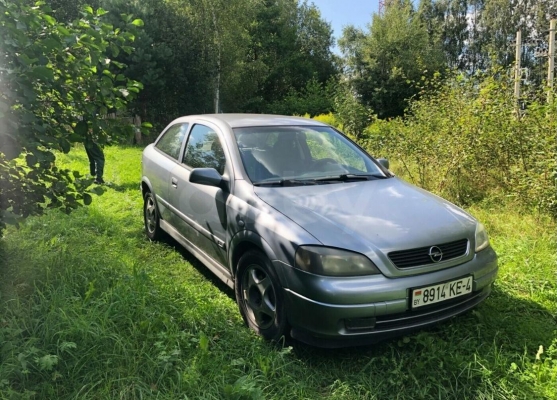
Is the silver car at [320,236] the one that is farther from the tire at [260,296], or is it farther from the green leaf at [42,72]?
the green leaf at [42,72]

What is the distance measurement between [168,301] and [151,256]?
148cm

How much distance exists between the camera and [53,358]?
8.16ft

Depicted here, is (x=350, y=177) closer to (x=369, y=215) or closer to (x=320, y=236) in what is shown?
(x=369, y=215)

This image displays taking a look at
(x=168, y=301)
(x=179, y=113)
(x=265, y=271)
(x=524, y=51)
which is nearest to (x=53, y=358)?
(x=168, y=301)

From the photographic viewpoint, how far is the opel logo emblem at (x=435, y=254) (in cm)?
274

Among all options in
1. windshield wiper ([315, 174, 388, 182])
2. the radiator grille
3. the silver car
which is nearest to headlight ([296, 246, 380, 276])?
the silver car

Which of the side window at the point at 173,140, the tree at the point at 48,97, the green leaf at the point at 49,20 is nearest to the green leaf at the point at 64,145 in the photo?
the tree at the point at 48,97

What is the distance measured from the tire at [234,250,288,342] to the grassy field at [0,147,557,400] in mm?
110

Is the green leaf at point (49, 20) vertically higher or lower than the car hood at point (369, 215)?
higher

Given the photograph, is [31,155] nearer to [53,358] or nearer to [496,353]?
[53,358]

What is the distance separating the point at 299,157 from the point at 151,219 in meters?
2.27

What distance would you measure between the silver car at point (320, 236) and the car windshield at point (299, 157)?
0.01 meters

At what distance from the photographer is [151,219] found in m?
5.25

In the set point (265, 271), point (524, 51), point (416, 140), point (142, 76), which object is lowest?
point (265, 271)
